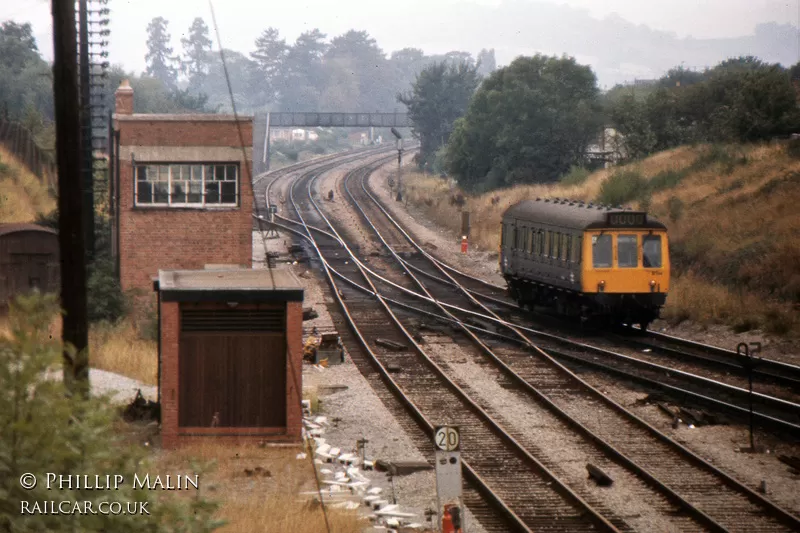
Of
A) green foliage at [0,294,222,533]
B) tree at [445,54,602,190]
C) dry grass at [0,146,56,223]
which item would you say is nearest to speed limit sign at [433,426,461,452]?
green foliage at [0,294,222,533]

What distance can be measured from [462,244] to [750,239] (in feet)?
45.5

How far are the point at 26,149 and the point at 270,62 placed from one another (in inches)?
5196

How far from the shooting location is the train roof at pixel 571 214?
24688 mm

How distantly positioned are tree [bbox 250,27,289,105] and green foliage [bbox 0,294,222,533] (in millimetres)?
173023

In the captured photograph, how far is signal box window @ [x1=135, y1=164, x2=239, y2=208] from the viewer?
29359mm

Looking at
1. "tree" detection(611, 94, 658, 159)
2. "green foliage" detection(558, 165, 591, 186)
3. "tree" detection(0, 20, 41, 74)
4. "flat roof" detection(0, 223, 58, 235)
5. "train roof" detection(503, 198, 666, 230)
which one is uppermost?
"tree" detection(0, 20, 41, 74)

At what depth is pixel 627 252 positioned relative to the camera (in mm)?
24766

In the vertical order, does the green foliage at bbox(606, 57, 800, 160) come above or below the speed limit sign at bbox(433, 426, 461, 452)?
above

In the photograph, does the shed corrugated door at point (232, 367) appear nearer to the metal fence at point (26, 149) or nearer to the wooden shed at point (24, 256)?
the wooden shed at point (24, 256)

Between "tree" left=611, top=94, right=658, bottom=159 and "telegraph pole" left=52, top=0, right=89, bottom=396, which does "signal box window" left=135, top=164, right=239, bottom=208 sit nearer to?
"telegraph pole" left=52, top=0, right=89, bottom=396

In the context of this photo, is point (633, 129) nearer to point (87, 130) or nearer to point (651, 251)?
point (651, 251)

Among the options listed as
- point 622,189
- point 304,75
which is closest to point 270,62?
point 304,75

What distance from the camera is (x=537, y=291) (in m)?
28.6

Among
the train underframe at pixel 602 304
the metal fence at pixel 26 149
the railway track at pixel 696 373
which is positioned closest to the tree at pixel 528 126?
the metal fence at pixel 26 149
